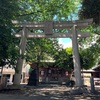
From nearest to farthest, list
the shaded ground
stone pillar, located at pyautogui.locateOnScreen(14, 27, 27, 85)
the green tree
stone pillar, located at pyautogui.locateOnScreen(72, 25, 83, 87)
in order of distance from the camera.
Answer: the shaded ground → stone pillar, located at pyautogui.locateOnScreen(72, 25, 83, 87) → stone pillar, located at pyautogui.locateOnScreen(14, 27, 27, 85) → the green tree

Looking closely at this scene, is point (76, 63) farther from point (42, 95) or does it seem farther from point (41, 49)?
point (41, 49)

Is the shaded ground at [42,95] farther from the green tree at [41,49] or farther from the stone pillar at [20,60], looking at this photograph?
the green tree at [41,49]

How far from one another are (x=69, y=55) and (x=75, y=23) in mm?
9746

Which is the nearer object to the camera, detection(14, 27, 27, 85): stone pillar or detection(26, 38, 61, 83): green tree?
detection(14, 27, 27, 85): stone pillar

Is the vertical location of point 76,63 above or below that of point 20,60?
below

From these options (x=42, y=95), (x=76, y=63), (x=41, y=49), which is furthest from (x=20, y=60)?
(x=41, y=49)

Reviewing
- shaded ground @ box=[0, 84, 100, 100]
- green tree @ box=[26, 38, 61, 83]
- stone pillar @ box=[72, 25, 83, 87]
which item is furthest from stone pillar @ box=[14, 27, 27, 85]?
stone pillar @ box=[72, 25, 83, 87]

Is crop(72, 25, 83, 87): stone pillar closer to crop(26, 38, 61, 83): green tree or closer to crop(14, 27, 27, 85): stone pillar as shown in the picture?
crop(26, 38, 61, 83): green tree

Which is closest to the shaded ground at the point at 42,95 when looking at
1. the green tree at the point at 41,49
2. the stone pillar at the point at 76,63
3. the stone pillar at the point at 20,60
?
the stone pillar at the point at 20,60

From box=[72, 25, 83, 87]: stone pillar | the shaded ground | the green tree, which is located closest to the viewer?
the shaded ground

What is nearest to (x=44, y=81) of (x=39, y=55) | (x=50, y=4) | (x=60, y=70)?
(x=60, y=70)

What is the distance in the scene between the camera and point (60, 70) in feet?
97.8

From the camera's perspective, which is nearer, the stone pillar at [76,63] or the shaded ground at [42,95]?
the shaded ground at [42,95]

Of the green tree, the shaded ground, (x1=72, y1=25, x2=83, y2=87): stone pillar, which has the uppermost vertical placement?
the green tree
